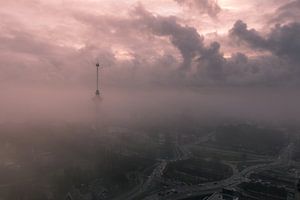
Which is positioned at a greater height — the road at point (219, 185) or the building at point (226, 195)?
the building at point (226, 195)

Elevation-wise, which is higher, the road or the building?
the building

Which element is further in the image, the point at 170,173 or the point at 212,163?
the point at 212,163

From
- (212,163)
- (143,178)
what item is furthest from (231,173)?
(143,178)

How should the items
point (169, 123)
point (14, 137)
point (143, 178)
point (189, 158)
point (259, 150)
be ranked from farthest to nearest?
point (169, 123)
point (259, 150)
point (14, 137)
point (189, 158)
point (143, 178)

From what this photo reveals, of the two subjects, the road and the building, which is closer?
the building

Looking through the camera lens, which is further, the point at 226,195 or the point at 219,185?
the point at 219,185

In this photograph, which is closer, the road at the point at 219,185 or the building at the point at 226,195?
the building at the point at 226,195

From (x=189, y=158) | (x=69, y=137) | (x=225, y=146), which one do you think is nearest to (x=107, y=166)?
(x=189, y=158)

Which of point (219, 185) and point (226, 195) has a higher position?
point (226, 195)

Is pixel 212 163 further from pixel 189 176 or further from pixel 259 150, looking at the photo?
pixel 259 150

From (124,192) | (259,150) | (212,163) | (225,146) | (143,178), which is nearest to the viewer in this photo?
(124,192)
